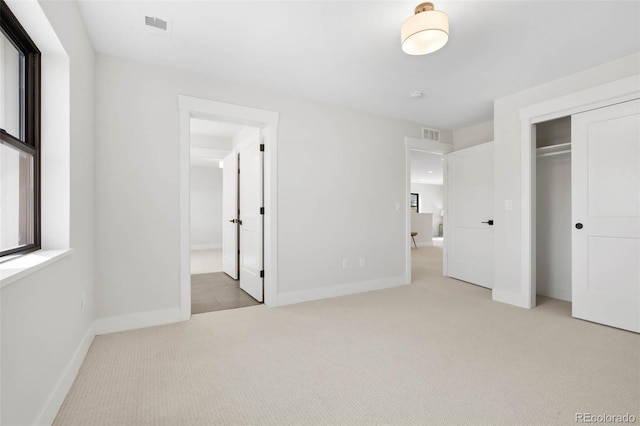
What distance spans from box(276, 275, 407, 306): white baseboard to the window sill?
221 centimetres

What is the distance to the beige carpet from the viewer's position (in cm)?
160

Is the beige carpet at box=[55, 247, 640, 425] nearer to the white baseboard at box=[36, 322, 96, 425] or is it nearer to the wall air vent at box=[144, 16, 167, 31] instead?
the white baseboard at box=[36, 322, 96, 425]

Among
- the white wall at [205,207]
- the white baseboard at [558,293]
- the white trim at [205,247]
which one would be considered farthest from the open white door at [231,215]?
the white baseboard at [558,293]

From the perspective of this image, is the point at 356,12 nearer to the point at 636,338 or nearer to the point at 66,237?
the point at 66,237

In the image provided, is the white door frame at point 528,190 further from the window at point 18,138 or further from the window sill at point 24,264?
the window at point 18,138

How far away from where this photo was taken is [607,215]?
2846 millimetres

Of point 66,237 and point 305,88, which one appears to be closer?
point 66,237

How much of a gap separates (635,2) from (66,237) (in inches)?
152

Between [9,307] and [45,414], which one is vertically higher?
[9,307]

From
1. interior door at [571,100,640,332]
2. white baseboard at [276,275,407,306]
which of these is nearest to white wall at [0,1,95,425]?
white baseboard at [276,275,407,306]

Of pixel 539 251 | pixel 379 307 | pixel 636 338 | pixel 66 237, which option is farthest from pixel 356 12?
pixel 539 251

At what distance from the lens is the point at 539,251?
3.99m

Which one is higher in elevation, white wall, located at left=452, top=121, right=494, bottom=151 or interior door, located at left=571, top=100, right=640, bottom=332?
white wall, located at left=452, top=121, right=494, bottom=151

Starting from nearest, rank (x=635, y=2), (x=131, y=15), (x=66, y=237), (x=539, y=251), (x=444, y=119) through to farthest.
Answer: (x=66, y=237)
(x=635, y=2)
(x=131, y=15)
(x=539, y=251)
(x=444, y=119)
